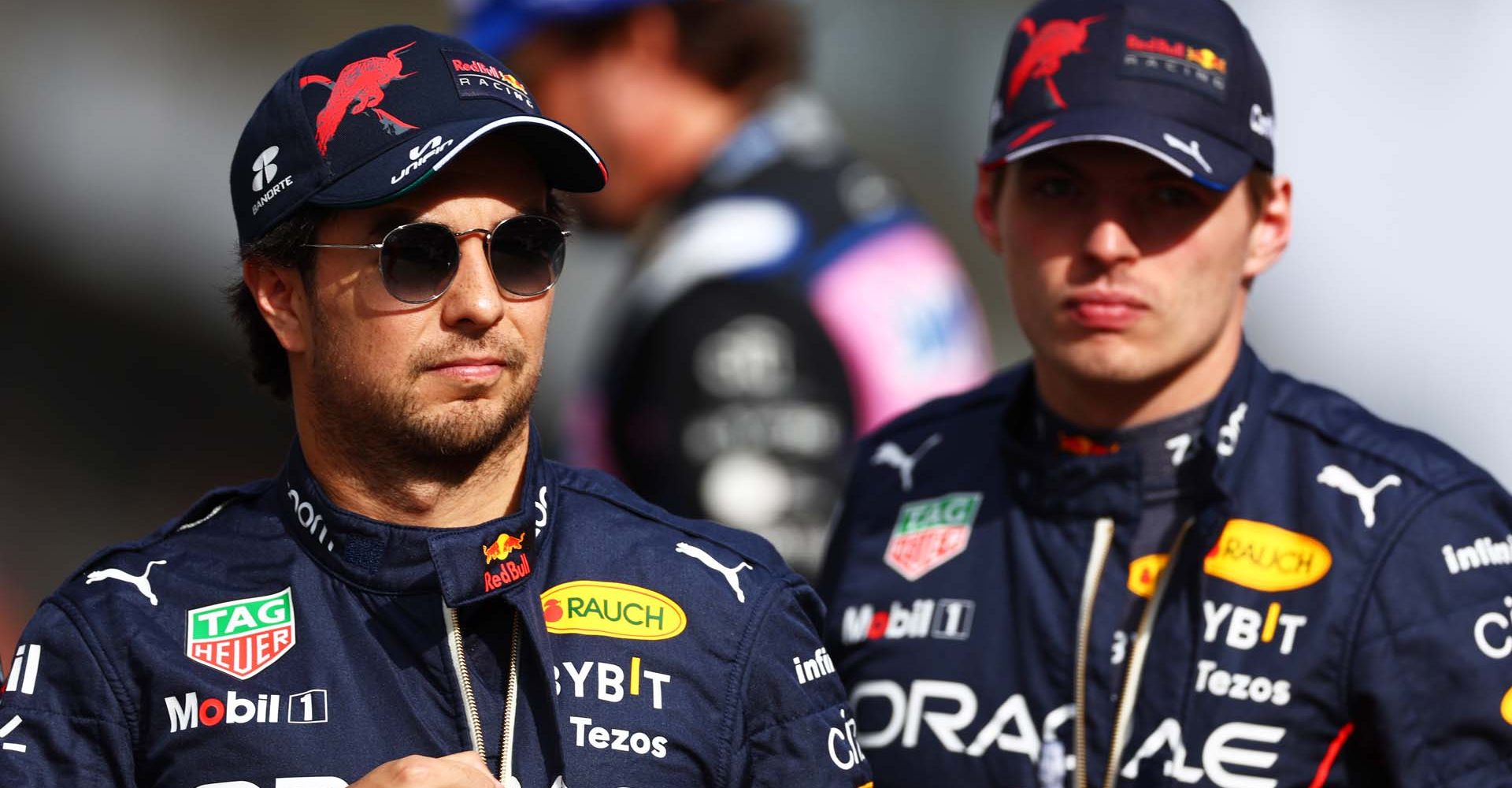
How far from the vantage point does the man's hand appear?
2.02 metres

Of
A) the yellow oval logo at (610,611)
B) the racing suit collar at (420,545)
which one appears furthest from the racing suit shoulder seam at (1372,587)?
the racing suit collar at (420,545)

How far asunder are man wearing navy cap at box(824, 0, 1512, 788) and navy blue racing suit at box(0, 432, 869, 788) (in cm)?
59

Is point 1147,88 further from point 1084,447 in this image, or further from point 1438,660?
point 1438,660

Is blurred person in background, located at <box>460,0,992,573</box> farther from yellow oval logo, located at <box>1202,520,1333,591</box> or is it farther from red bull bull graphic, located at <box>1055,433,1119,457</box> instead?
yellow oval logo, located at <box>1202,520,1333,591</box>

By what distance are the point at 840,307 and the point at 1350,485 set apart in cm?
161

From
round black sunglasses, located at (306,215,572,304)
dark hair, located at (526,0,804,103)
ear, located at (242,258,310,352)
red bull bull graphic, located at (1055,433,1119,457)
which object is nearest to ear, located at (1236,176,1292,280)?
red bull bull graphic, located at (1055,433,1119,457)

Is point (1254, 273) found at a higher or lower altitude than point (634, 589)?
higher

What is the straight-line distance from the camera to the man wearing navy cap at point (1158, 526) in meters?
2.71

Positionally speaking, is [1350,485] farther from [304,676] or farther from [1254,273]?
[304,676]

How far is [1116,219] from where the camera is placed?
A: 9.91 feet

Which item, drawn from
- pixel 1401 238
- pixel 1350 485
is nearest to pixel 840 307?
pixel 1350 485

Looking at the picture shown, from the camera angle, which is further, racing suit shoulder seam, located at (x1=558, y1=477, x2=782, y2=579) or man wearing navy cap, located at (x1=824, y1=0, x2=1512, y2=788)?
man wearing navy cap, located at (x1=824, y1=0, x2=1512, y2=788)

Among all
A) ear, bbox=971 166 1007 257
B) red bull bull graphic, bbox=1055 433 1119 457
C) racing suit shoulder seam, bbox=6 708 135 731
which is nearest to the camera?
racing suit shoulder seam, bbox=6 708 135 731

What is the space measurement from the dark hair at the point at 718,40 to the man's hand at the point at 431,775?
9.69ft
